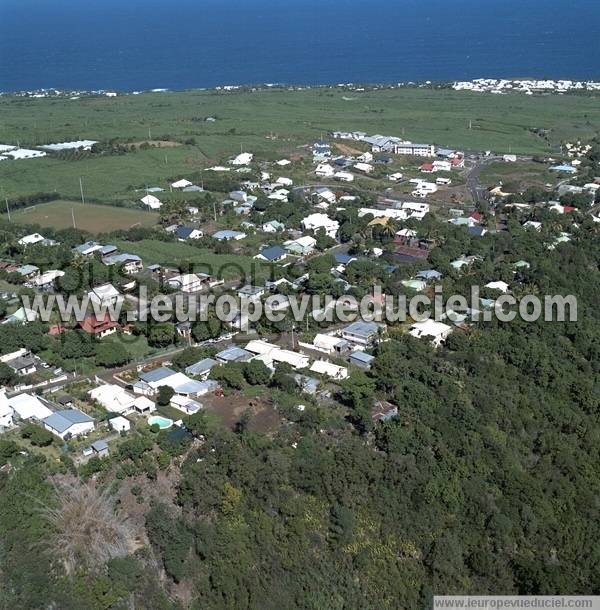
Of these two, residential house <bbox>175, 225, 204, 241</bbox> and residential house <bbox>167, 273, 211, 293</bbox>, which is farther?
residential house <bbox>175, 225, 204, 241</bbox>

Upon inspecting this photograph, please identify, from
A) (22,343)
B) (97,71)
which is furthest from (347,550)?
(97,71)

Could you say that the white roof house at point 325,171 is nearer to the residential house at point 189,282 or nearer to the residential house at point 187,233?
the residential house at point 187,233

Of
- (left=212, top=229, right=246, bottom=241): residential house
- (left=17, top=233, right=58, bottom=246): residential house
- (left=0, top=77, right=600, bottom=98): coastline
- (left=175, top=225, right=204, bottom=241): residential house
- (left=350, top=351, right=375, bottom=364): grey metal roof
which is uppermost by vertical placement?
(left=0, top=77, right=600, bottom=98): coastline

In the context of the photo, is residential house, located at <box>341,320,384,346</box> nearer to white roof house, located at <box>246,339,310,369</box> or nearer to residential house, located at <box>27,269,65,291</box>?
white roof house, located at <box>246,339,310,369</box>

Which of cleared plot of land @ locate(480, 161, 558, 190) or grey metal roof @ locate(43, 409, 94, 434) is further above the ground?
cleared plot of land @ locate(480, 161, 558, 190)

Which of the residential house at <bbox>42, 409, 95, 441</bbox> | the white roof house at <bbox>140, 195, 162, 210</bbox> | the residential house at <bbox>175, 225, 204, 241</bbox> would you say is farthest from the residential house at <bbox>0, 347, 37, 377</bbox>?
the white roof house at <bbox>140, 195, 162, 210</bbox>

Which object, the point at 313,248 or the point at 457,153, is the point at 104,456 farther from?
the point at 457,153

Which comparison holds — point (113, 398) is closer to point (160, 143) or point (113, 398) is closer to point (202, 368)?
point (202, 368)
